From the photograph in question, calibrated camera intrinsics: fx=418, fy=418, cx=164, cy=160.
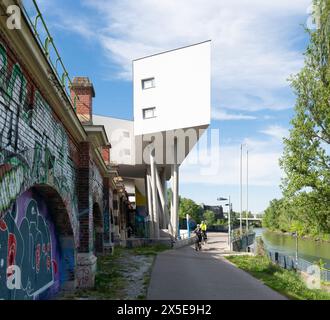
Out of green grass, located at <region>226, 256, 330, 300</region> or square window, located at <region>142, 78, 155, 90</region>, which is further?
square window, located at <region>142, 78, 155, 90</region>

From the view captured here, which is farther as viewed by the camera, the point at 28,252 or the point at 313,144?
the point at 313,144

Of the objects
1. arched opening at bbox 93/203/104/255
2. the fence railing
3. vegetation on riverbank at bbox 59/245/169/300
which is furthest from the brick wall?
the fence railing

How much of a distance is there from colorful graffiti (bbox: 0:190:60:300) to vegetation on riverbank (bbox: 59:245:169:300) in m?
1.02

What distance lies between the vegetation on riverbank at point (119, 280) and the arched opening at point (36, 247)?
0.79 meters

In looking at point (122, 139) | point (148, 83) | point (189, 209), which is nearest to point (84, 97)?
point (148, 83)

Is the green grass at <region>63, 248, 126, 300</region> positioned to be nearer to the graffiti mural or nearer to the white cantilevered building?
the graffiti mural

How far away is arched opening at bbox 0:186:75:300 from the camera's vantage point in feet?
21.9

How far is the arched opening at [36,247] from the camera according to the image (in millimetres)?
6672

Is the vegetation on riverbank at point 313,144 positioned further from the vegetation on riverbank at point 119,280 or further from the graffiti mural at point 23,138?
the graffiti mural at point 23,138

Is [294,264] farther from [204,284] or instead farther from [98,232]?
[98,232]

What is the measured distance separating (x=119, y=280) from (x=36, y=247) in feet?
16.4

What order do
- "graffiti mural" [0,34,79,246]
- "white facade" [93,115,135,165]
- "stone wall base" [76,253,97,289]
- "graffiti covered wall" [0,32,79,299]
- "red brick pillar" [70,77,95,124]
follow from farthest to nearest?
1. "white facade" [93,115,135,165]
2. "red brick pillar" [70,77,95,124]
3. "stone wall base" [76,253,97,289]
4. "graffiti covered wall" [0,32,79,299]
5. "graffiti mural" [0,34,79,246]

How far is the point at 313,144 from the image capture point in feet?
65.1

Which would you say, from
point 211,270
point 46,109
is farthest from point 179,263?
point 46,109
